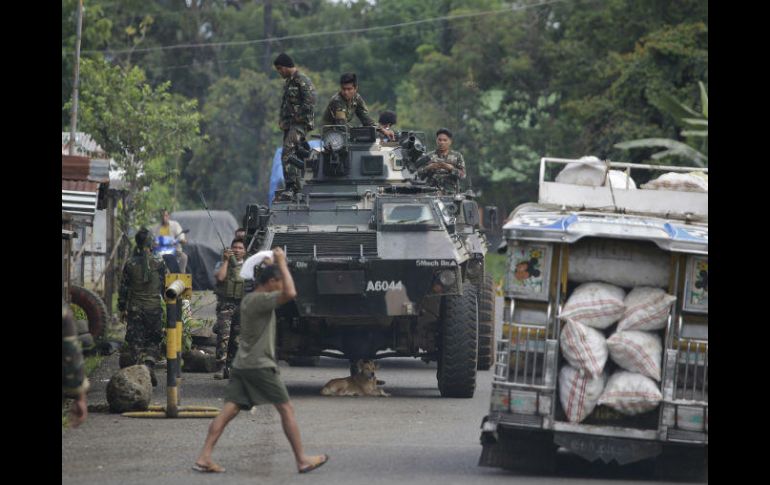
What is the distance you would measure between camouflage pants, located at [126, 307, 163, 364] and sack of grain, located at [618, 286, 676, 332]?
726 centimetres

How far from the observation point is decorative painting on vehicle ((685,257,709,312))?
10.4 metres

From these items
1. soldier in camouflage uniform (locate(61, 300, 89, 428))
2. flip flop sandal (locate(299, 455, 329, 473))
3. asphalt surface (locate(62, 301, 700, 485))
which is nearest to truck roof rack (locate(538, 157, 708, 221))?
asphalt surface (locate(62, 301, 700, 485))

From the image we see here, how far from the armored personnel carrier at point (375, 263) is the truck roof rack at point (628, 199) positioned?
343cm

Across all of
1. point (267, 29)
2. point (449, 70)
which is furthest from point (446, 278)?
point (267, 29)

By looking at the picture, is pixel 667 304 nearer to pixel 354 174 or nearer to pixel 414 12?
pixel 354 174

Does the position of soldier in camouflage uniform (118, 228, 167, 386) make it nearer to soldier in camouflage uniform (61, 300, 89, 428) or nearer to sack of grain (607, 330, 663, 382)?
soldier in camouflage uniform (61, 300, 89, 428)

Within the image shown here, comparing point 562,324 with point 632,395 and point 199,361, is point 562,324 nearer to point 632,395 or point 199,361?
point 632,395

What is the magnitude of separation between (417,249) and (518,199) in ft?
110

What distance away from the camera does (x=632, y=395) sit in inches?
403

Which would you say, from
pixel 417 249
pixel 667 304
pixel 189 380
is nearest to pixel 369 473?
pixel 667 304

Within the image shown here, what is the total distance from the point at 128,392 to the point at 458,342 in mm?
3395

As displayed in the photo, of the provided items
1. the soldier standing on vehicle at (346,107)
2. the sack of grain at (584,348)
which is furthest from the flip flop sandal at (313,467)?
the soldier standing on vehicle at (346,107)

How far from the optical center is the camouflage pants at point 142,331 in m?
16.4
